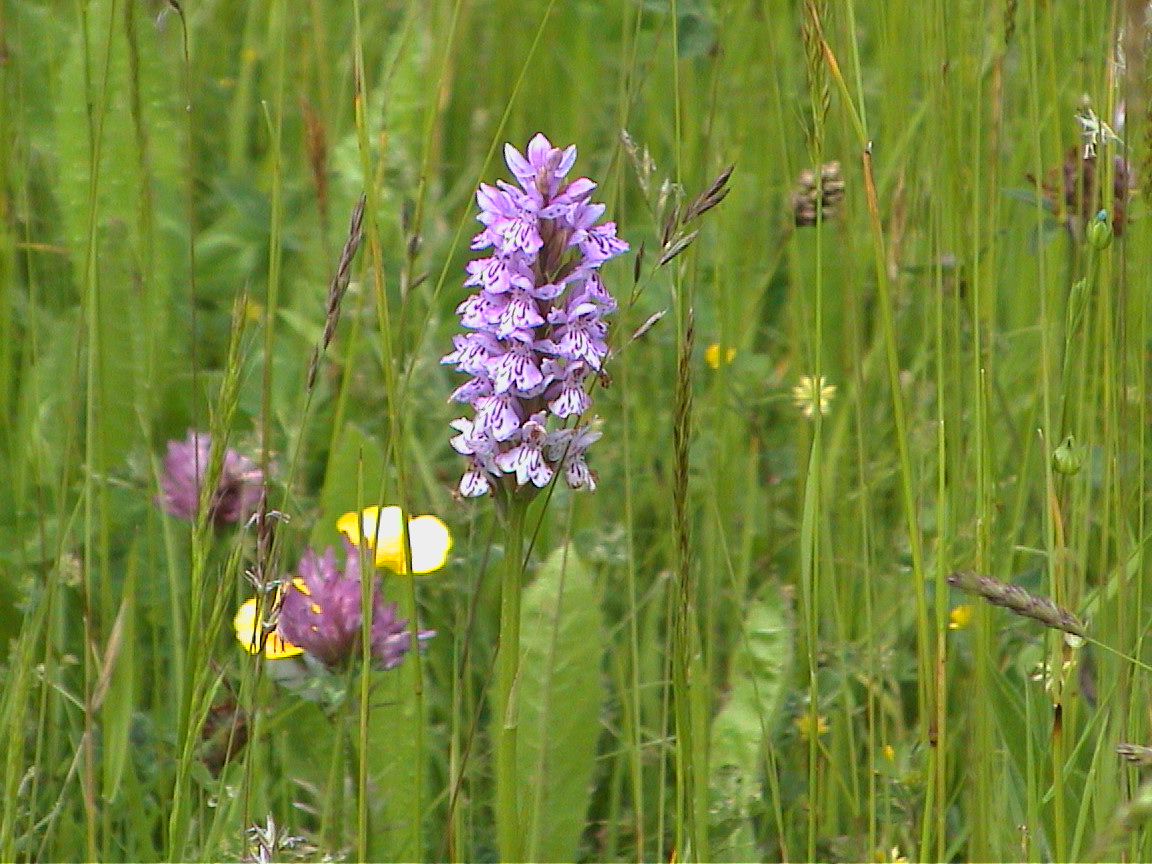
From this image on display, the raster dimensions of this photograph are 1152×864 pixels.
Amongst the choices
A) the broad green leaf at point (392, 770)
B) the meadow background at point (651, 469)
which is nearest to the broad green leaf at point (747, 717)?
the meadow background at point (651, 469)

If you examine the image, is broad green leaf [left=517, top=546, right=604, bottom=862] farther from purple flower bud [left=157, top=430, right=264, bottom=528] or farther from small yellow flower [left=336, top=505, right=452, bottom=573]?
purple flower bud [left=157, top=430, right=264, bottom=528]

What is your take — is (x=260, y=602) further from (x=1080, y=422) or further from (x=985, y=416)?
(x=1080, y=422)

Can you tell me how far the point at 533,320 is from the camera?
0.97 m

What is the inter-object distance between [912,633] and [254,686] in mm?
919

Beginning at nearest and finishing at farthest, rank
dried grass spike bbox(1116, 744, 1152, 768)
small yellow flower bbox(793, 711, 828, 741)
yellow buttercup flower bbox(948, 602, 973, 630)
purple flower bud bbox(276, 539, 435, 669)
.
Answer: dried grass spike bbox(1116, 744, 1152, 768) → purple flower bud bbox(276, 539, 435, 669) → small yellow flower bbox(793, 711, 828, 741) → yellow buttercup flower bbox(948, 602, 973, 630)

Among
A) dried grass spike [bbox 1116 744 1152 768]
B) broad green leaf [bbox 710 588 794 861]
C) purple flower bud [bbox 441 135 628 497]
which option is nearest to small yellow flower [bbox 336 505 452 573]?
broad green leaf [bbox 710 588 794 861]

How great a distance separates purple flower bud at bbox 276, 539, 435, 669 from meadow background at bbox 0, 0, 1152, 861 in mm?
51

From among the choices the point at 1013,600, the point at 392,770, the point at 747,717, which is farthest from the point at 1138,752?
the point at 392,770

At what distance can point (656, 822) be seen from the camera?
1.45 m

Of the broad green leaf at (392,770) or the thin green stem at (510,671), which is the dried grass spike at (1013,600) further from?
the broad green leaf at (392,770)

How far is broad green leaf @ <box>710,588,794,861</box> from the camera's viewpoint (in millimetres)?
1339

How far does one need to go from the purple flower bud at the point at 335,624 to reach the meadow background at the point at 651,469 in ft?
0.17

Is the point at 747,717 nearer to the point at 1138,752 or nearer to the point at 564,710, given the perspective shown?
the point at 564,710

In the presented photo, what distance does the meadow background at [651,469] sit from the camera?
107 centimetres
